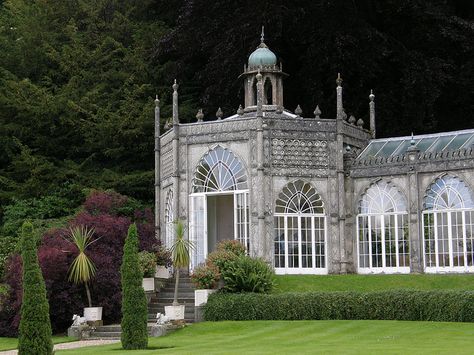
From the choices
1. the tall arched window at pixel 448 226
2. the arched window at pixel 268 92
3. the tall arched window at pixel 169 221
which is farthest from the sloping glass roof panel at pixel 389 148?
the tall arched window at pixel 169 221

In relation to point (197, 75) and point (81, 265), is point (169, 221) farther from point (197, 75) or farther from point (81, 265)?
point (197, 75)

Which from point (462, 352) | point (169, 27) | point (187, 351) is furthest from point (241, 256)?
point (169, 27)

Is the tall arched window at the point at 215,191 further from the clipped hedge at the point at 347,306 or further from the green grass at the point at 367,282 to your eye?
the clipped hedge at the point at 347,306

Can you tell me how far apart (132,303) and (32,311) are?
4.34 meters

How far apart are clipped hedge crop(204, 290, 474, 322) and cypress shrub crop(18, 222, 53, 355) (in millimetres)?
8884

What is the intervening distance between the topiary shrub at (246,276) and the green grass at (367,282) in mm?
541

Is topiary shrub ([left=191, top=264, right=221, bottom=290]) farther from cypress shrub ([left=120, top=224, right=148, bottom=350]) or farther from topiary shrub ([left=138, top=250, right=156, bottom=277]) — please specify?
cypress shrub ([left=120, top=224, right=148, bottom=350])

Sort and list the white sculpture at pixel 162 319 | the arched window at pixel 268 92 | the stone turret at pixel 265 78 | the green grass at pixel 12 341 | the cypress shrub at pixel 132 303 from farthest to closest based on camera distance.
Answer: the arched window at pixel 268 92 < the stone turret at pixel 265 78 < the white sculpture at pixel 162 319 < the green grass at pixel 12 341 < the cypress shrub at pixel 132 303

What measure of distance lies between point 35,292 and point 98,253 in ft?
35.8

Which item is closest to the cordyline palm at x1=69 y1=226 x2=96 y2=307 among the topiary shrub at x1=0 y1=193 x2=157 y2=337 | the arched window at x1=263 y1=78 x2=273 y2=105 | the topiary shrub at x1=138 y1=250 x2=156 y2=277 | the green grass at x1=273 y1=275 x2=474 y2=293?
the topiary shrub at x1=0 y1=193 x2=157 y2=337

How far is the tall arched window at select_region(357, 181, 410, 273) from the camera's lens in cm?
3234

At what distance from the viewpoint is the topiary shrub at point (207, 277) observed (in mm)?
29141

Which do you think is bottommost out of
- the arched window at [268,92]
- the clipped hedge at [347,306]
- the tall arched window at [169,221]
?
the clipped hedge at [347,306]

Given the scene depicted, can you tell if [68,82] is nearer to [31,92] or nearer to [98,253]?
[31,92]
